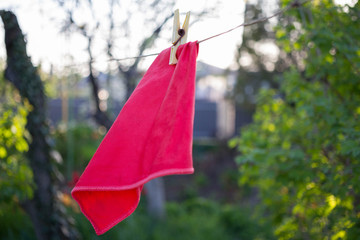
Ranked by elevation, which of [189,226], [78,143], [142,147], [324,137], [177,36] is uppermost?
[177,36]

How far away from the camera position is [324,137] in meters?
2.74

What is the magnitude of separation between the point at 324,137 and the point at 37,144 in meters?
2.28

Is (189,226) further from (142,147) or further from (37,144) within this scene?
(142,147)

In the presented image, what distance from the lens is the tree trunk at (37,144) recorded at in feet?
10.1

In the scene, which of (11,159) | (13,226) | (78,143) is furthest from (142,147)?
(78,143)

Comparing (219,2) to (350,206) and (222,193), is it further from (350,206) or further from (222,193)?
(222,193)

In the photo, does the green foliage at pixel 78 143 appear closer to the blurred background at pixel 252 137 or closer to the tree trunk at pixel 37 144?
the blurred background at pixel 252 137

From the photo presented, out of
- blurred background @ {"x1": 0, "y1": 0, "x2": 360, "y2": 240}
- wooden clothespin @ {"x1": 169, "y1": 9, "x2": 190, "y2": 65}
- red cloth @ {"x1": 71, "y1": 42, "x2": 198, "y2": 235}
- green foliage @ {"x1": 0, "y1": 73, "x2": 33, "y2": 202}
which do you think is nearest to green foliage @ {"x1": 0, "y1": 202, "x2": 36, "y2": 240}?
blurred background @ {"x1": 0, "y1": 0, "x2": 360, "y2": 240}

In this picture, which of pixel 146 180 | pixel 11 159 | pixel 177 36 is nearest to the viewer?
pixel 146 180

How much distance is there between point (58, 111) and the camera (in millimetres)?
13664

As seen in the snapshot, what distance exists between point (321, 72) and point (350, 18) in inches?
15.5

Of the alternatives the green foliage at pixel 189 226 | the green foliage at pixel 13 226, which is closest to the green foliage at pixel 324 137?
the green foliage at pixel 189 226

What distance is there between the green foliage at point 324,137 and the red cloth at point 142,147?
3.35ft

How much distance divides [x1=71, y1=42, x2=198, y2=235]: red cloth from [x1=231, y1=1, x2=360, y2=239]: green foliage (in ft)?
3.35
